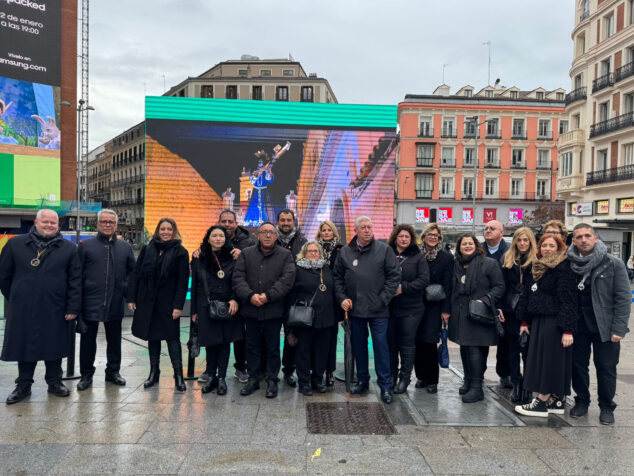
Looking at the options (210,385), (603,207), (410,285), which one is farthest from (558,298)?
(603,207)

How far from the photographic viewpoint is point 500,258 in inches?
217

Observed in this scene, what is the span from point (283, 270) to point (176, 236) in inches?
51.0

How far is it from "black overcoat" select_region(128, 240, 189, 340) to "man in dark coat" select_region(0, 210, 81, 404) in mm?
613

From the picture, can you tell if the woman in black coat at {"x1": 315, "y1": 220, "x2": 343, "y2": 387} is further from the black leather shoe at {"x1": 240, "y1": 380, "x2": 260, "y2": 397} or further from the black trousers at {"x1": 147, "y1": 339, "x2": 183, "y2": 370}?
the black trousers at {"x1": 147, "y1": 339, "x2": 183, "y2": 370}

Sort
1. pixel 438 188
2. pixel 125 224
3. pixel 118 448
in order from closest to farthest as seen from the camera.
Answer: pixel 118 448, pixel 438 188, pixel 125 224

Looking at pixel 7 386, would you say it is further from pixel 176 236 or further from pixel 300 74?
pixel 300 74

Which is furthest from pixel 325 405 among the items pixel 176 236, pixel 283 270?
pixel 176 236

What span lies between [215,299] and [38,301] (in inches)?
70.5

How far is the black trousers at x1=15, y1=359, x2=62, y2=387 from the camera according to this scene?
502 centimetres

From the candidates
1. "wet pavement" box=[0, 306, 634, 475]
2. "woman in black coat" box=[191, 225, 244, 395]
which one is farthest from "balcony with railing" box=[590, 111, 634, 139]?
"woman in black coat" box=[191, 225, 244, 395]

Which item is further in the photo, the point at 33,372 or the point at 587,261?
the point at 33,372

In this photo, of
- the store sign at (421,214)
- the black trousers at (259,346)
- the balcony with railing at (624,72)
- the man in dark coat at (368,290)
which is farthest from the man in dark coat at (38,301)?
the store sign at (421,214)

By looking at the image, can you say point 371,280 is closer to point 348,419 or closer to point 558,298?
point 348,419

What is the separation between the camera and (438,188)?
5134 cm
